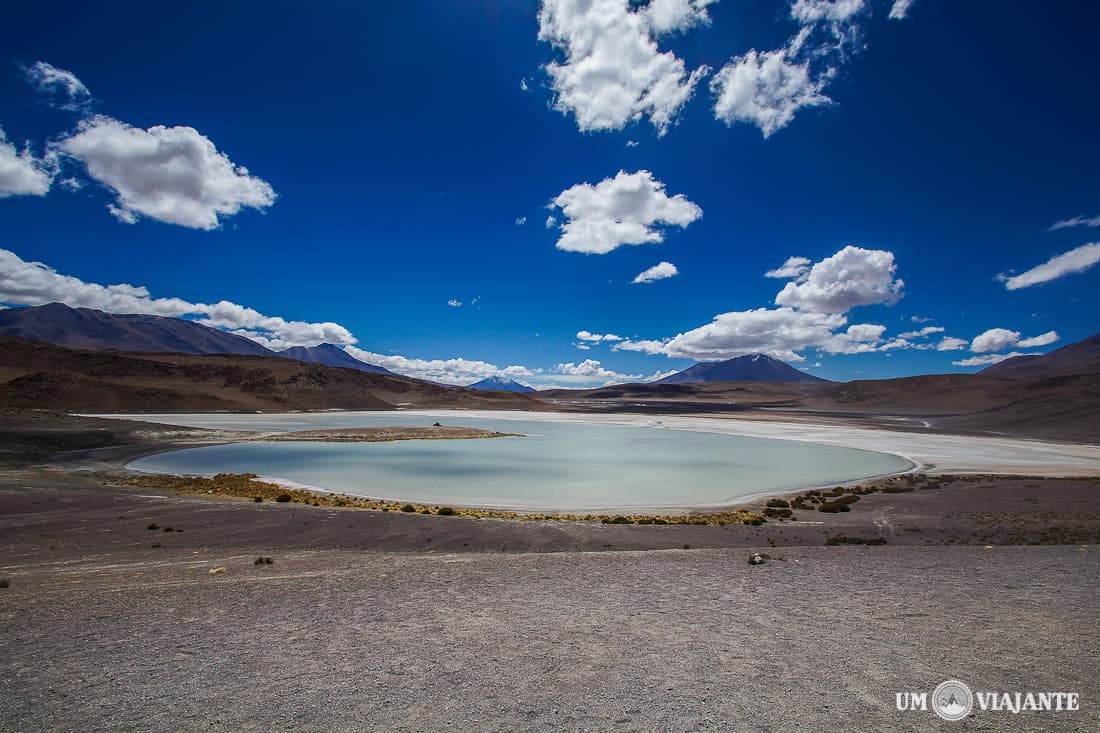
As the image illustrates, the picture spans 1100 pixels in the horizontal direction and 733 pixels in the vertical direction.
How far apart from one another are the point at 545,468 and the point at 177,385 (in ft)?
295

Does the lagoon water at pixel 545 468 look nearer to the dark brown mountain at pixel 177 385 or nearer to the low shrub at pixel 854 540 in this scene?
the low shrub at pixel 854 540

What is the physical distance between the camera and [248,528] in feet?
40.1

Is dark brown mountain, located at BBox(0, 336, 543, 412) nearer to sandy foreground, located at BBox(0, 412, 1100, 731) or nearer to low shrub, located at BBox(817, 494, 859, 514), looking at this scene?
sandy foreground, located at BBox(0, 412, 1100, 731)

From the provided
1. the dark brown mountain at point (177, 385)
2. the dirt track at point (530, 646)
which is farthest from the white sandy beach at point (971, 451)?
the dirt track at point (530, 646)

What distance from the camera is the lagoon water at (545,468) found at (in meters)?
20.1

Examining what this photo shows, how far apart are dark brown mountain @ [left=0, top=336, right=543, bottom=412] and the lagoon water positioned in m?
44.1

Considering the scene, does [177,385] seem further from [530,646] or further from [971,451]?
[971,451]

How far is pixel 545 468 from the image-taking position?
2819 cm

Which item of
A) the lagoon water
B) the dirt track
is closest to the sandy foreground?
the dirt track

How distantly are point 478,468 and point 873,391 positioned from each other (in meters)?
139

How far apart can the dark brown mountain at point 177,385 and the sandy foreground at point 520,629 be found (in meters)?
69.3

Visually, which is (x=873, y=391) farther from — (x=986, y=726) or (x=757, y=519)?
(x=986, y=726)

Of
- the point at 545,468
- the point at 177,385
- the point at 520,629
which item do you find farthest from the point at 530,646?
the point at 177,385

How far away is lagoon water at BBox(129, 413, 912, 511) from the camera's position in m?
20.1
